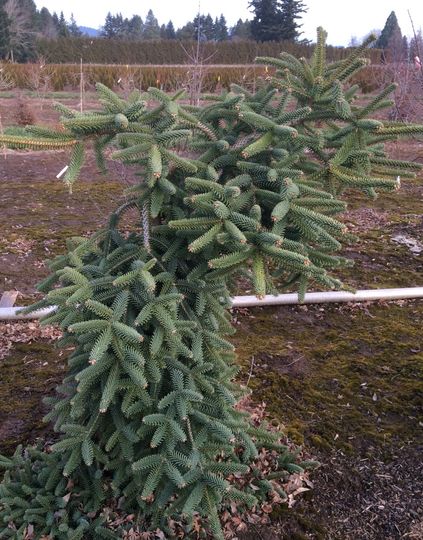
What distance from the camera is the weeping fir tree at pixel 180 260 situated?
1.72 meters

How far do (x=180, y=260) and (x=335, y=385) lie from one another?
1899 millimetres

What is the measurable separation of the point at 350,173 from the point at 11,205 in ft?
19.7

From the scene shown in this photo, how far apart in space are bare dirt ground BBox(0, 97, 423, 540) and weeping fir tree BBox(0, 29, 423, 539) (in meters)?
0.71

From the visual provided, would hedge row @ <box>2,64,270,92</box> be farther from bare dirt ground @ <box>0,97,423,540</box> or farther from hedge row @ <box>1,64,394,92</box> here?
bare dirt ground @ <box>0,97,423,540</box>

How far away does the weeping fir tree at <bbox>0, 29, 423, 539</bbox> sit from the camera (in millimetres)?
1725

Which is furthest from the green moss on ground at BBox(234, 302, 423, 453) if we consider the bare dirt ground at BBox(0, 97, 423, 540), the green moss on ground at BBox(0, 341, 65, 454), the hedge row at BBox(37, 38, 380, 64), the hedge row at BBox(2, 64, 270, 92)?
the hedge row at BBox(37, 38, 380, 64)

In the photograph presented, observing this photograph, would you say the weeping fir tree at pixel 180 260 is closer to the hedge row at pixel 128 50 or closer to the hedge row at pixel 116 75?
the hedge row at pixel 116 75

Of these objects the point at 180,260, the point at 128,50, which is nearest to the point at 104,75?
the point at 128,50

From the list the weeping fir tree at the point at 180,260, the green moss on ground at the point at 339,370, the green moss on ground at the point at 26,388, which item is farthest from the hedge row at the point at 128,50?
the weeping fir tree at the point at 180,260

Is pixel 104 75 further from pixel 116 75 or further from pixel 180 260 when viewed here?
pixel 180 260

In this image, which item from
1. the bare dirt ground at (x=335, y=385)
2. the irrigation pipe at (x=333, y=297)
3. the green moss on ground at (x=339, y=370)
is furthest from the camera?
the irrigation pipe at (x=333, y=297)

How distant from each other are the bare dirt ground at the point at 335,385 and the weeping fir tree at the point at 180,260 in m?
0.71

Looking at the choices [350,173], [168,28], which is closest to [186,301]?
[350,173]

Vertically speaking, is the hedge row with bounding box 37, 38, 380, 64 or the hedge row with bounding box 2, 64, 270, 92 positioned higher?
the hedge row with bounding box 37, 38, 380, 64
